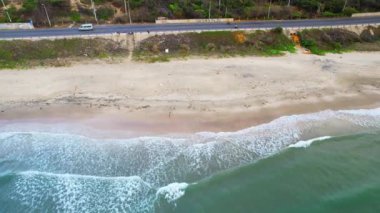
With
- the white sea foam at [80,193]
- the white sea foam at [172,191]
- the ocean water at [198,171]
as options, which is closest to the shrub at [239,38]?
the ocean water at [198,171]

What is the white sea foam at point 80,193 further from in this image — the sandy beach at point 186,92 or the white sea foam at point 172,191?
the sandy beach at point 186,92

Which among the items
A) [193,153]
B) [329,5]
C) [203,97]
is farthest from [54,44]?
[329,5]

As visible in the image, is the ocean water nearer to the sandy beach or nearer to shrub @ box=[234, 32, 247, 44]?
the sandy beach

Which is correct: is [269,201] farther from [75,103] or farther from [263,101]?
[75,103]

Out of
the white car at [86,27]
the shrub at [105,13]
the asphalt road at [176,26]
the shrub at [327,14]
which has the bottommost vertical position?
the asphalt road at [176,26]

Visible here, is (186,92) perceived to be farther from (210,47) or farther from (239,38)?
(239,38)

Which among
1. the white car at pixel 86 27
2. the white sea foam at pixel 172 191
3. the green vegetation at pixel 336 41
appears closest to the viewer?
the white sea foam at pixel 172 191
